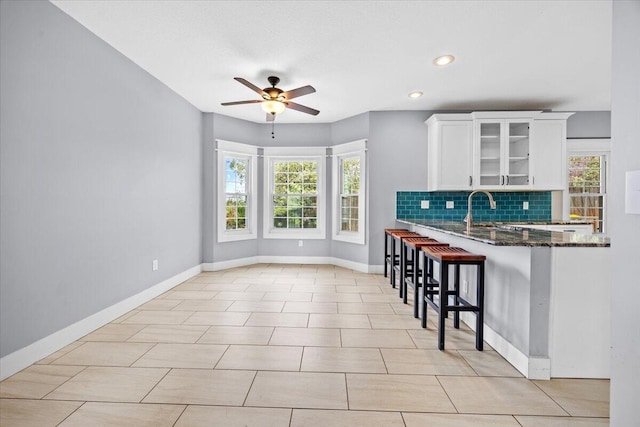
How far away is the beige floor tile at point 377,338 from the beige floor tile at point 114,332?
1802mm

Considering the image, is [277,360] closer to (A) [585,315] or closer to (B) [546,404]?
(B) [546,404]

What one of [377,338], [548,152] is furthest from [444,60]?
[377,338]

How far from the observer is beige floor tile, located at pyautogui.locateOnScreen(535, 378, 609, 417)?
5.74ft

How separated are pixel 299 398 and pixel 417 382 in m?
0.74

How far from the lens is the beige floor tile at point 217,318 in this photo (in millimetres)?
3004

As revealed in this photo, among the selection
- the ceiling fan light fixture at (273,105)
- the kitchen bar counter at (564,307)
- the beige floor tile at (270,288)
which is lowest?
the beige floor tile at (270,288)

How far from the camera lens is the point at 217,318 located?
313 centimetres

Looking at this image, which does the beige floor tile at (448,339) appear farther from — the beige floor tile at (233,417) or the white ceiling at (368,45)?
the white ceiling at (368,45)

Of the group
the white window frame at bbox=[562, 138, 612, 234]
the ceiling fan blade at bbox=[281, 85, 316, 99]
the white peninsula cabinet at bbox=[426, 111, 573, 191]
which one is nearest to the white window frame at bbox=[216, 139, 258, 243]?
the ceiling fan blade at bbox=[281, 85, 316, 99]

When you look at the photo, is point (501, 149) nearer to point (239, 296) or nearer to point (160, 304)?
point (239, 296)

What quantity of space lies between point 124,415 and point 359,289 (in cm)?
292

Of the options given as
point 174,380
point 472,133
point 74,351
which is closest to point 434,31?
point 472,133

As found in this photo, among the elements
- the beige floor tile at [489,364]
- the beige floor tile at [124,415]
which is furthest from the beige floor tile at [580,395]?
the beige floor tile at [124,415]

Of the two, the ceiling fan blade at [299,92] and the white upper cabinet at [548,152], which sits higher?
the ceiling fan blade at [299,92]
